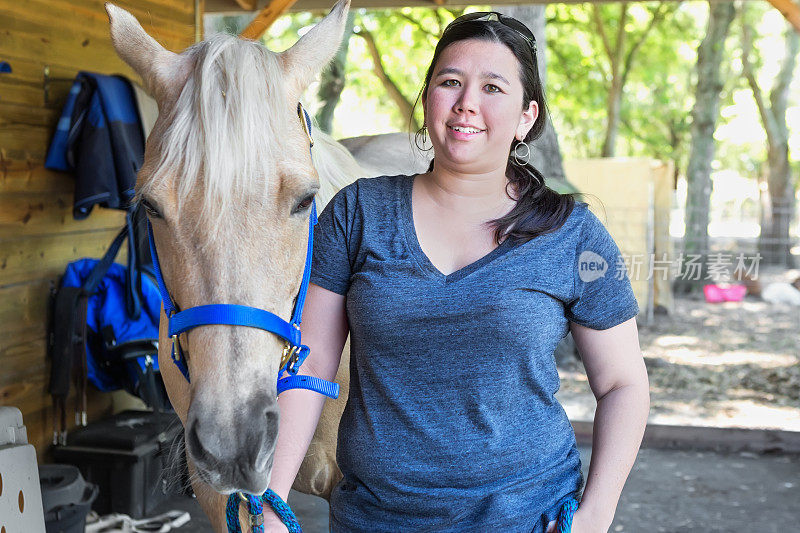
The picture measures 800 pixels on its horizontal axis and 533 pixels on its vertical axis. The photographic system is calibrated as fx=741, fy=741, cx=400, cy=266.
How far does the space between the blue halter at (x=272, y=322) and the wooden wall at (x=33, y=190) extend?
2294mm

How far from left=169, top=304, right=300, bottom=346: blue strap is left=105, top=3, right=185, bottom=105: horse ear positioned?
1.51 ft

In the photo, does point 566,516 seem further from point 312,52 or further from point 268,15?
point 268,15

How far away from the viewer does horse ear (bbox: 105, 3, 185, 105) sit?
1434mm

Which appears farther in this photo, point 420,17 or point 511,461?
point 420,17

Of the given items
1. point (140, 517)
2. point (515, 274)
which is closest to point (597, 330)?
point (515, 274)

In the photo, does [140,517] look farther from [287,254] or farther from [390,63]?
[390,63]

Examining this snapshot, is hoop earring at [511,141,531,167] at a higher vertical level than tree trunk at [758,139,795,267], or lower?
higher

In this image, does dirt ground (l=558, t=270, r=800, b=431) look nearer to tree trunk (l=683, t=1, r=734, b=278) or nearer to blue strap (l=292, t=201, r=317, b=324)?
tree trunk (l=683, t=1, r=734, b=278)

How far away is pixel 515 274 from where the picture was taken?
51.3 inches

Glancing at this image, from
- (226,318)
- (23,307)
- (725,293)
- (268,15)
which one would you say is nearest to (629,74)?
(725,293)

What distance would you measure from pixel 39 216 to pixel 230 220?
2.81m

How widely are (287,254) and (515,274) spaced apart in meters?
0.41

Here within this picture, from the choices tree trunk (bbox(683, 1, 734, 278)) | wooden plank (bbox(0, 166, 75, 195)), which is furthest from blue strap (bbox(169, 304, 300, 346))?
tree trunk (bbox(683, 1, 734, 278))

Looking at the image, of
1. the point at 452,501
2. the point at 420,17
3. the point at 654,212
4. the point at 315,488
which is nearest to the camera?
the point at 452,501
